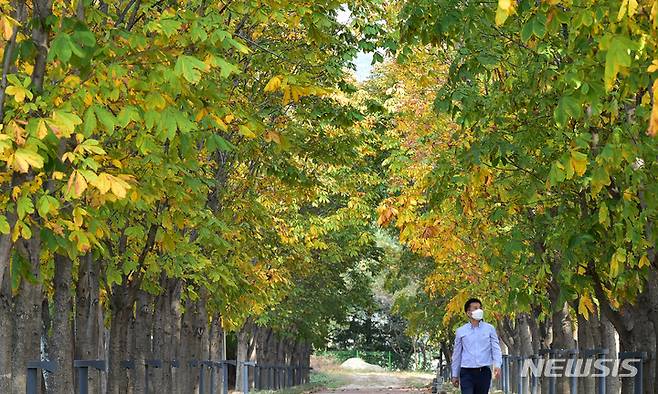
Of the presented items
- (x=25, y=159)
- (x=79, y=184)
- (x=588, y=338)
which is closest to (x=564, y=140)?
(x=79, y=184)

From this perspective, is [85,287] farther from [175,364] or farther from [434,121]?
[434,121]

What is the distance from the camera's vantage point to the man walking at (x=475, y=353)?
15.0 metres

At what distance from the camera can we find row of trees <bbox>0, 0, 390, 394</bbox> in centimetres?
870

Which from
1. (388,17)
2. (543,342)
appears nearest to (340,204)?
(543,342)

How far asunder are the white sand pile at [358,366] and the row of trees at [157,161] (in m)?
60.9

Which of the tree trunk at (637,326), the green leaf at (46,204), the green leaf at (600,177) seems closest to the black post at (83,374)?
the tree trunk at (637,326)

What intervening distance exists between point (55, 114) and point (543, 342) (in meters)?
22.3

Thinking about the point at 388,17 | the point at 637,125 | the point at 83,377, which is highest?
the point at 388,17

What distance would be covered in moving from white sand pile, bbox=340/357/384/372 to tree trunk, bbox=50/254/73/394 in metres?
82.2

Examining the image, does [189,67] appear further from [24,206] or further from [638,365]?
[638,365]

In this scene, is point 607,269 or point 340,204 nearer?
point 607,269

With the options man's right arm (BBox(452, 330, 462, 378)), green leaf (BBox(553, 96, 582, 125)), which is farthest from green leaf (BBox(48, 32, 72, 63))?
man's right arm (BBox(452, 330, 462, 378))

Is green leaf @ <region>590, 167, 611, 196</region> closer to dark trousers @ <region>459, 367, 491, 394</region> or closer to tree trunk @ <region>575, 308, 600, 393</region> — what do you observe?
dark trousers @ <region>459, 367, 491, 394</region>

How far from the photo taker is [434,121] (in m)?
25.5
